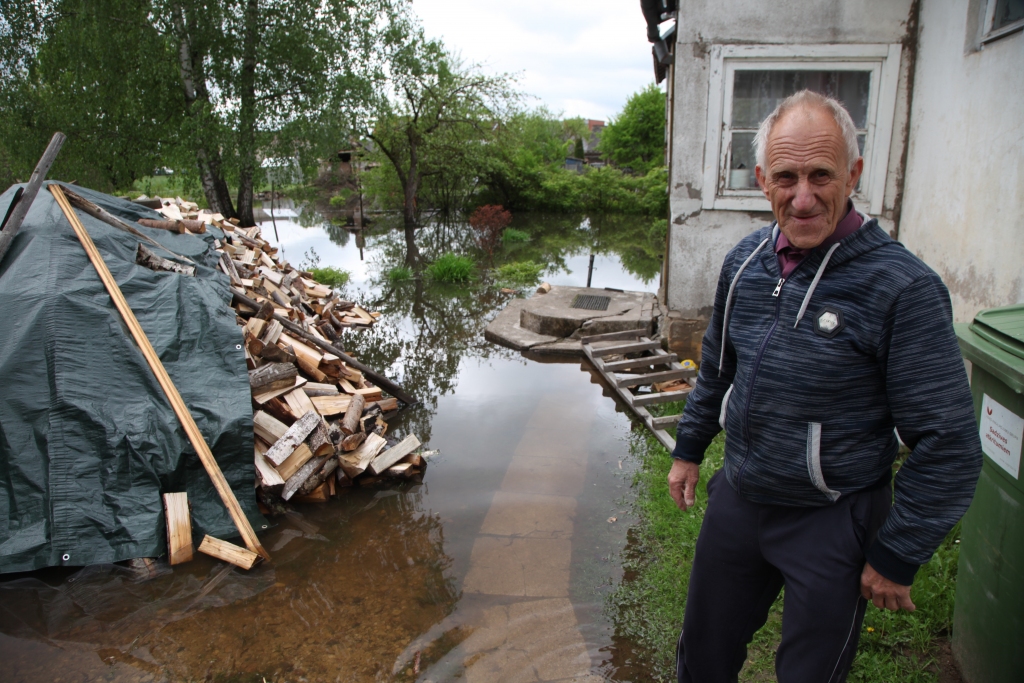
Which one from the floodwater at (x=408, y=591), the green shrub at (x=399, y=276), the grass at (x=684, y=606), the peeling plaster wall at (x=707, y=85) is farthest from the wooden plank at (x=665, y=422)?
the green shrub at (x=399, y=276)

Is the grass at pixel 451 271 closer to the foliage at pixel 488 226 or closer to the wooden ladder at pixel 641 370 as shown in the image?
the foliage at pixel 488 226

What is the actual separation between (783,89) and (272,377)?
17.7ft

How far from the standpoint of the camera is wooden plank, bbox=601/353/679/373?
23.2ft

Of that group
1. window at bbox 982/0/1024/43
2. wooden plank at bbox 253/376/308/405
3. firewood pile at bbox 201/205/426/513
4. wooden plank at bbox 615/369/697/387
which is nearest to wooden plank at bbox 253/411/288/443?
firewood pile at bbox 201/205/426/513

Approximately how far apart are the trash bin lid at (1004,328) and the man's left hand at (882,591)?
3.05 feet

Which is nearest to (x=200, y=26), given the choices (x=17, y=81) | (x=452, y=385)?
(x=17, y=81)

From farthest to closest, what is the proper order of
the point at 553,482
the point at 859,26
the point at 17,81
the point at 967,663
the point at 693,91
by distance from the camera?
the point at 17,81, the point at 693,91, the point at 859,26, the point at 553,482, the point at 967,663

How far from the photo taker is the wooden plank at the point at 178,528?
3.85 m

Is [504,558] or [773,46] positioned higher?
[773,46]

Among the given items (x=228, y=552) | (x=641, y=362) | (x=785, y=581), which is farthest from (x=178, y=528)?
(x=641, y=362)

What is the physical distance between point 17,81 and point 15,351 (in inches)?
535

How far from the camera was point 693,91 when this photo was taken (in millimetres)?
6355

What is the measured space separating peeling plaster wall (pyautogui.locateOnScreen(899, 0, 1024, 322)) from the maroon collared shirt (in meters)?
2.97

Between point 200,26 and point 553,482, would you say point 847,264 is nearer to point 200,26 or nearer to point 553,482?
point 553,482
